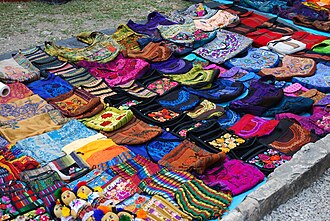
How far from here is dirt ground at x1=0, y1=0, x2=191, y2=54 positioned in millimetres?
7043

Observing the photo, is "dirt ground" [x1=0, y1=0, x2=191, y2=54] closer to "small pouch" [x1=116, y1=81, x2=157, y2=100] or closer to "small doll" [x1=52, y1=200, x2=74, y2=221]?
"small pouch" [x1=116, y1=81, x2=157, y2=100]

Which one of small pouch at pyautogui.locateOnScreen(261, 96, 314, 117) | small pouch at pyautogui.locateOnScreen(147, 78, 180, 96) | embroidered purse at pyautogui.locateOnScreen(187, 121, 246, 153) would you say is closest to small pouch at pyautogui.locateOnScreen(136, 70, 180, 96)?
small pouch at pyautogui.locateOnScreen(147, 78, 180, 96)

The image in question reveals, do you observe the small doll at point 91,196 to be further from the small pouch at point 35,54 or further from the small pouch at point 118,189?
the small pouch at point 35,54

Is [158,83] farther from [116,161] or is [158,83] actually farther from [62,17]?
[62,17]

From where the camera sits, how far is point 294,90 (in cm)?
503

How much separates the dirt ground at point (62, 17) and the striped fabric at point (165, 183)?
12.8 ft

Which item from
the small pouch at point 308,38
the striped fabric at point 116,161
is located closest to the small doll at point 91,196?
the striped fabric at point 116,161

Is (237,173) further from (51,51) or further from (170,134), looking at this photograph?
(51,51)

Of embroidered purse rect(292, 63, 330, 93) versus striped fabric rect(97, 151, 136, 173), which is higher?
embroidered purse rect(292, 63, 330, 93)

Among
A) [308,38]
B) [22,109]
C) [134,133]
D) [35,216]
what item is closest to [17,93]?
[22,109]

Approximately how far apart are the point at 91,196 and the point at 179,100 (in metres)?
1.89

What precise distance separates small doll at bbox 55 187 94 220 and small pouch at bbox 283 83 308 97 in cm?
279

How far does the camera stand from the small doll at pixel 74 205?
9.89ft

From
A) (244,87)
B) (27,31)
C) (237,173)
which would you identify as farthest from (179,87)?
(27,31)
